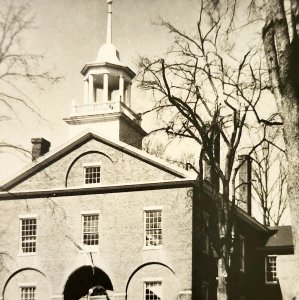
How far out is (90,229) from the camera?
1041 inches

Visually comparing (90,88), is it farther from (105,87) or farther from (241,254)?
(241,254)

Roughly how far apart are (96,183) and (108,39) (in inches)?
296

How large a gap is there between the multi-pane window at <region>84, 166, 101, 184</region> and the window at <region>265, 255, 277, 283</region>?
35.4ft

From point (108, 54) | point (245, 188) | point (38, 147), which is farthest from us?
point (245, 188)

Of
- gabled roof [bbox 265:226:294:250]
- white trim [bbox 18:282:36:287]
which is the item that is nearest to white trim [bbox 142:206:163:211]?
white trim [bbox 18:282:36:287]

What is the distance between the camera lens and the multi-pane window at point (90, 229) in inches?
1040

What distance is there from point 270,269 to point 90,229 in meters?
10.8

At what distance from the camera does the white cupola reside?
96.5 ft

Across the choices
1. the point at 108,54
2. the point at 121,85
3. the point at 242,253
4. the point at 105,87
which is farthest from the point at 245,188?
the point at 108,54

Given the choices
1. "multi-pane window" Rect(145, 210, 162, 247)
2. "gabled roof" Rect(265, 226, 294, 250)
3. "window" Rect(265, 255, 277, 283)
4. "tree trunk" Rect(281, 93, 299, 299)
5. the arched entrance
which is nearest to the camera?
"tree trunk" Rect(281, 93, 299, 299)

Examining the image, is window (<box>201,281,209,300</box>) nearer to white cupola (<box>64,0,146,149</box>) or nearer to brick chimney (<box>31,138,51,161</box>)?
white cupola (<box>64,0,146,149</box>)

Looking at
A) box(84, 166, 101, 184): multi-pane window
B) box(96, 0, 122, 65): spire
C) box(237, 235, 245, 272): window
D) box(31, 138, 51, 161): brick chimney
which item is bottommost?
box(237, 235, 245, 272): window

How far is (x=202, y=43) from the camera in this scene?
1930cm

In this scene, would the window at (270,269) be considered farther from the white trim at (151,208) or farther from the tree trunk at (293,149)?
the tree trunk at (293,149)
